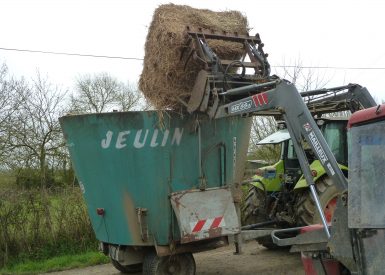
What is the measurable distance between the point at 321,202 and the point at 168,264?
2213 millimetres

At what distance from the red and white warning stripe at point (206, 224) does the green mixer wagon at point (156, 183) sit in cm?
1

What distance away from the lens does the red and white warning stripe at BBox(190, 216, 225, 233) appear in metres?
5.70

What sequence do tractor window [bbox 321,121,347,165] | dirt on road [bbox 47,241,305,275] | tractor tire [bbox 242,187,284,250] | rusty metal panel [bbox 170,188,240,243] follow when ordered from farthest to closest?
1. tractor tire [bbox 242,187,284,250]
2. tractor window [bbox 321,121,347,165]
3. dirt on road [bbox 47,241,305,275]
4. rusty metal panel [bbox 170,188,240,243]

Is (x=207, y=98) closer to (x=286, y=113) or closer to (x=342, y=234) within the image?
(x=286, y=113)

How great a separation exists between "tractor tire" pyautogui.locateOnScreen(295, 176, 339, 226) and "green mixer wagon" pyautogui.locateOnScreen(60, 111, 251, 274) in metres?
1.33

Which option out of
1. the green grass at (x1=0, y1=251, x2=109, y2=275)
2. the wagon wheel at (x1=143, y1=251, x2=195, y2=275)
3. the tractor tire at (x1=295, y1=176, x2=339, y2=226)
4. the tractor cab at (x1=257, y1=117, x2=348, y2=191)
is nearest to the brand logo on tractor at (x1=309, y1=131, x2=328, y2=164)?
the tractor tire at (x1=295, y1=176, x2=339, y2=226)

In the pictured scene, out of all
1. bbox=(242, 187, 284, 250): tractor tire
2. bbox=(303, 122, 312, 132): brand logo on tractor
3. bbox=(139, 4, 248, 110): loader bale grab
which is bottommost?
bbox=(242, 187, 284, 250): tractor tire

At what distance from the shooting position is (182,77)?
594 centimetres

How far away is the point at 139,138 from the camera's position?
582 centimetres

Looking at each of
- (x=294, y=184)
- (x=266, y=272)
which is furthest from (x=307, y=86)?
(x=266, y=272)

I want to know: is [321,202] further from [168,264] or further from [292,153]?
[168,264]

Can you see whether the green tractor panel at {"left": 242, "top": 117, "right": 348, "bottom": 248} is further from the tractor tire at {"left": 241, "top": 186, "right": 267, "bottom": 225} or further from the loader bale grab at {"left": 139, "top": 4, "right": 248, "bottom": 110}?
the loader bale grab at {"left": 139, "top": 4, "right": 248, "bottom": 110}

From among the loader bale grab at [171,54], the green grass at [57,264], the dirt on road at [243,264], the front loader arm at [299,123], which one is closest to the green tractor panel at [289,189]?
the dirt on road at [243,264]

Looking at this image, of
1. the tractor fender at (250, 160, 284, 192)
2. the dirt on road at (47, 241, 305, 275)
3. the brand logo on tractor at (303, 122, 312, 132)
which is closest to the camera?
the brand logo on tractor at (303, 122, 312, 132)
